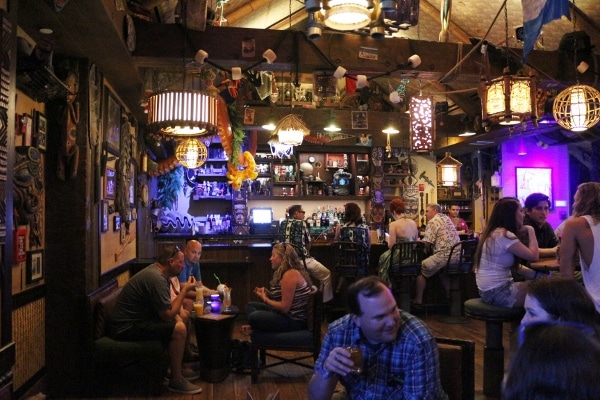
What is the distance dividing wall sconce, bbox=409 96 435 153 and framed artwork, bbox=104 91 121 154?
348cm

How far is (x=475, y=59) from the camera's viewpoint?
5.30m

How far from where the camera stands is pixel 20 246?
11.5 feet

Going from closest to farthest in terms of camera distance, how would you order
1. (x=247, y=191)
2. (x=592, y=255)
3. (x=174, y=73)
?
1. (x=592, y=255)
2. (x=174, y=73)
3. (x=247, y=191)

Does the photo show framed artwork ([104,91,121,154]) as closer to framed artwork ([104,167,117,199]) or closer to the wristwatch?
framed artwork ([104,167,117,199])

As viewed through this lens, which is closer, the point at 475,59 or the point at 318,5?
the point at 318,5

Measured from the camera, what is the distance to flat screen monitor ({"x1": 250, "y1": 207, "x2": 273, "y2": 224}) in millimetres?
10219

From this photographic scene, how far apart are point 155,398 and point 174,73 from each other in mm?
4086

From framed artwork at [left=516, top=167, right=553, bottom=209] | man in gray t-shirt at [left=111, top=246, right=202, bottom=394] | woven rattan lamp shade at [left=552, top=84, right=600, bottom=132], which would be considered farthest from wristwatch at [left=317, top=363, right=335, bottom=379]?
framed artwork at [left=516, top=167, right=553, bottom=209]

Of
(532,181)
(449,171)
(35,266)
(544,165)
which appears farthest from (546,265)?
(544,165)

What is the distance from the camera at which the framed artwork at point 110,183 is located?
16.0 ft

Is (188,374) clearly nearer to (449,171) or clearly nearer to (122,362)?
(122,362)

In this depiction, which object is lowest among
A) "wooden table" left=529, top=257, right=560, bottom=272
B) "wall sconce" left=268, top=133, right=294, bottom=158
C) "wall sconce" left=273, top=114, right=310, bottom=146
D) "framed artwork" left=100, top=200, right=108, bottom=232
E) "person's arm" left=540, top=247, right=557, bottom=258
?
"wooden table" left=529, top=257, right=560, bottom=272

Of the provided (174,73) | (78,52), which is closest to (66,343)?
(78,52)

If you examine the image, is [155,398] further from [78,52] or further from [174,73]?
[174,73]
